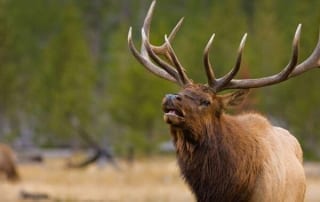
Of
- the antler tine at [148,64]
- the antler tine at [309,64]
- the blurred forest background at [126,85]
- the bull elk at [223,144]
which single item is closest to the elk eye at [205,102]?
the bull elk at [223,144]

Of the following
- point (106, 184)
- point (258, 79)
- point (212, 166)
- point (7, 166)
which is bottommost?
point (106, 184)

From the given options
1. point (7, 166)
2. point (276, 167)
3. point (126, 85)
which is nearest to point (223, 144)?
point (276, 167)

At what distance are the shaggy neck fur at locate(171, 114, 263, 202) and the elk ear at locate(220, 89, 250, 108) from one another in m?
0.27

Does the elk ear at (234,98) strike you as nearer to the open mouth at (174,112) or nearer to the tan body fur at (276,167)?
the tan body fur at (276,167)

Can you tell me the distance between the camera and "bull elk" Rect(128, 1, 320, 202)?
954cm

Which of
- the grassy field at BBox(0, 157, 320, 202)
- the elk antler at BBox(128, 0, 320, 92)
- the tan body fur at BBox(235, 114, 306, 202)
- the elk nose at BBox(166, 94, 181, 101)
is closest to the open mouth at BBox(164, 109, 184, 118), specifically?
the elk nose at BBox(166, 94, 181, 101)

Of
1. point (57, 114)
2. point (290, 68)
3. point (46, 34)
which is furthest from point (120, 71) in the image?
point (290, 68)

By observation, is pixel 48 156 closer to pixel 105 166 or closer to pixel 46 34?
pixel 105 166

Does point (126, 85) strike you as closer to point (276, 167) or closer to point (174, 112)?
point (276, 167)

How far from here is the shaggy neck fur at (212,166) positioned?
9.62 meters

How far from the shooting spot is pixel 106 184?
2586 centimetres

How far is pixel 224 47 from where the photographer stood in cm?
4088

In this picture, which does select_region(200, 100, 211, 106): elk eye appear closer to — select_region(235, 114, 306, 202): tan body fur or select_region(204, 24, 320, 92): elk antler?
select_region(204, 24, 320, 92): elk antler

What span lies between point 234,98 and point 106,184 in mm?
16210
